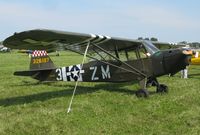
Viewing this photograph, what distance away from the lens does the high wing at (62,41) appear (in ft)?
27.1

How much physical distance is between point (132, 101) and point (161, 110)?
1477 mm

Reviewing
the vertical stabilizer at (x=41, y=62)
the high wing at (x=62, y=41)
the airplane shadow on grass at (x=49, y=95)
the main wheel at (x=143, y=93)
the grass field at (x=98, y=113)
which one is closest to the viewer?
the grass field at (x=98, y=113)

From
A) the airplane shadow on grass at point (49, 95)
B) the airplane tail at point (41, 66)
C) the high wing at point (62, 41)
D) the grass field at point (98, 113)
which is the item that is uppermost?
Result: the high wing at point (62, 41)

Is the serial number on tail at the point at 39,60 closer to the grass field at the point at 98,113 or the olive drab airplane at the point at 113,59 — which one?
the olive drab airplane at the point at 113,59

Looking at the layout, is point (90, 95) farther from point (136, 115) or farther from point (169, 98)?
point (136, 115)

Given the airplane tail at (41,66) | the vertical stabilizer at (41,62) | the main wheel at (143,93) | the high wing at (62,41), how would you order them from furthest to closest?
the vertical stabilizer at (41,62)
the airplane tail at (41,66)
the main wheel at (143,93)
the high wing at (62,41)

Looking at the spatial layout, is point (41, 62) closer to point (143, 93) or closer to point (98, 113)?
point (143, 93)

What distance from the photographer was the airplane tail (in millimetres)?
13242

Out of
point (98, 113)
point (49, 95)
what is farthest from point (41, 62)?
point (98, 113)

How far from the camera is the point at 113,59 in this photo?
11883mm

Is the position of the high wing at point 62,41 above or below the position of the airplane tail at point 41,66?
above

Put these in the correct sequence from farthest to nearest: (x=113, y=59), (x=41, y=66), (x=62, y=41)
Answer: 1. (x=41, y=66)
2. (x=113, y=59)
3. (x=62, y=41)

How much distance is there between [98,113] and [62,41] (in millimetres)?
2673

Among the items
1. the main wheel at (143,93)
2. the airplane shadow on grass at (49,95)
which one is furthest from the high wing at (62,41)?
the main wheel at (143,93)
